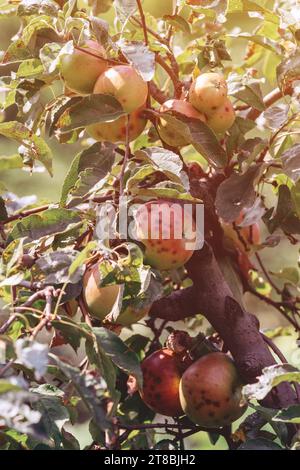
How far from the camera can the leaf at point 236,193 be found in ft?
3.16

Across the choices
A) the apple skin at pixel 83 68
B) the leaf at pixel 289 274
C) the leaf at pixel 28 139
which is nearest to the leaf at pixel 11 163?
the leaf at pixel 28 139

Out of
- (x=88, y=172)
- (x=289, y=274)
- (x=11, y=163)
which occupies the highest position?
(x=88, y=172)

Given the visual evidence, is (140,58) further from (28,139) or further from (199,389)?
(199,389)

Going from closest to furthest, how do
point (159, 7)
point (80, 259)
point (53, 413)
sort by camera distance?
1. point (80, 259)
2. point (53, 413)
3. point (159, 7)

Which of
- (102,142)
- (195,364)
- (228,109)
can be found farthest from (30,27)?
(195,364)

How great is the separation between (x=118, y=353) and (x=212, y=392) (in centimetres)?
24

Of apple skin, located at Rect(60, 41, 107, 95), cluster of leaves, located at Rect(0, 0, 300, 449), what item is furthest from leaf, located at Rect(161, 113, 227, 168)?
apple skin, located at Rect(60, 41, 107, 95)

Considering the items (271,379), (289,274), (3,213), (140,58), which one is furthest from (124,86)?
(289,274)

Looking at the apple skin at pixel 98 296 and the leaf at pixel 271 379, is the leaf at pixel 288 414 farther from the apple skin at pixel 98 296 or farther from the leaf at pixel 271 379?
the apple skin at pixel 98 296

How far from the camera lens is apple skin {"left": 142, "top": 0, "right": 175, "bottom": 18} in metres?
1.14

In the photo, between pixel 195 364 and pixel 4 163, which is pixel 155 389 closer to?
pixel 195 364

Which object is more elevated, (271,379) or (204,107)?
(204,107)

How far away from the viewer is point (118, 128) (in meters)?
0.95
